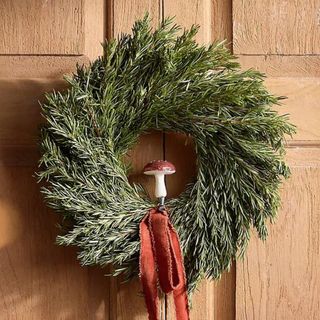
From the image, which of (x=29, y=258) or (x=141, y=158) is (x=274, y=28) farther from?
(x=29, y=258)

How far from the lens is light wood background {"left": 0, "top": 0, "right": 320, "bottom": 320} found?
1038 millimetres

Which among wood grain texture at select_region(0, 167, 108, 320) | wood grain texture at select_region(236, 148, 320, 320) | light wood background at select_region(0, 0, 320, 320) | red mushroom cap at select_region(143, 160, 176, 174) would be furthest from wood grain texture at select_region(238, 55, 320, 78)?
wood grain texture at select_region(0, 167, 108, 320)

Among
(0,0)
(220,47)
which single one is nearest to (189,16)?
(220,47)

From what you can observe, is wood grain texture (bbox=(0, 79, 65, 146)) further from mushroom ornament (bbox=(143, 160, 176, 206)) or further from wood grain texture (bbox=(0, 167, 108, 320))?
mushroom ornament (bbox=(143, 160, 176, 206))

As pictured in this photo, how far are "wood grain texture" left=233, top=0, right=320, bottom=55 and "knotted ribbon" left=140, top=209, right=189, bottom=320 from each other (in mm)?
336

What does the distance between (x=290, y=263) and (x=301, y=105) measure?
0.89 feet

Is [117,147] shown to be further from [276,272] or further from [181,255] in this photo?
[276,272]

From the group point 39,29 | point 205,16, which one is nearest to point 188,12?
point 205,16

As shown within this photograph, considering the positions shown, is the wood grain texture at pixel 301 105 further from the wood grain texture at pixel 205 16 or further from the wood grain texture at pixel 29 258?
the wood grain texture at pixel 29 258

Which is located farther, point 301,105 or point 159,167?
point 301,105

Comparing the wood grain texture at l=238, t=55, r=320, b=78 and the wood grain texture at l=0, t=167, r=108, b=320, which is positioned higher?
the wood grain texture at l=238, t=55, r=320, b=78

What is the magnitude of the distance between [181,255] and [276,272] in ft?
0.65

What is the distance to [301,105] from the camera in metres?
1.06

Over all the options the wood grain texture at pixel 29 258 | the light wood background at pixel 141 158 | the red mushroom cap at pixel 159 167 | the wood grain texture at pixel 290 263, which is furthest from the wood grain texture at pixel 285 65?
the wood grain texture at pixel 29 258
